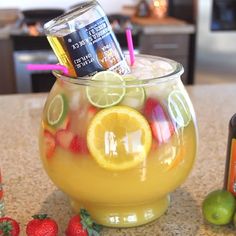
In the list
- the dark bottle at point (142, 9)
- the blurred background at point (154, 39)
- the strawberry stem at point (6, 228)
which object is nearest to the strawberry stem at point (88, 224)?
the strawberry stem at point (6, 228)

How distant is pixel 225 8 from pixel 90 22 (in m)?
2.20

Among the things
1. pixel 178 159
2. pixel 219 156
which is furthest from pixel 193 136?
pixel 219 156

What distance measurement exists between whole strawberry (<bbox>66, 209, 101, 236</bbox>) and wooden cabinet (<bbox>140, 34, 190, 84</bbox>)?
2089mm

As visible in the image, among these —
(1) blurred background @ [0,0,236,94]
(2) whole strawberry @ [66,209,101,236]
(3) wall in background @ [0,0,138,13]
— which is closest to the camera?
(2) whole strawberry @ [66,209,101,236]

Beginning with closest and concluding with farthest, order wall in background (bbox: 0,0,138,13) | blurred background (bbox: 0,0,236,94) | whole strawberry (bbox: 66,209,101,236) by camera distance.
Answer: whole strawberry (bbox: 66,209,101,236), blurred background (bbox: 0,0,236,94), wall in background (bbox: 0,0,138,13)

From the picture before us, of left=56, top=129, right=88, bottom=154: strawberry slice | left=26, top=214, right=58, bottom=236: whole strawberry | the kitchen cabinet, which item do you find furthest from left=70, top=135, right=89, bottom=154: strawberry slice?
the kitchen cabinet

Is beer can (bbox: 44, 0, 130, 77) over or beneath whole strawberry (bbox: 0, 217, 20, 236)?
over

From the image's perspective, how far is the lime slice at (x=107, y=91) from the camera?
22.3 inches

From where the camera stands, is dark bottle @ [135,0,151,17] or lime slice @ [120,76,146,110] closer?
lime slice @ [120,76,146,110]

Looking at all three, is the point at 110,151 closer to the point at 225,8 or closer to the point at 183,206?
the point at 183,206

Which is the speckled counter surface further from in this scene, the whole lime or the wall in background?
→ the wall in background

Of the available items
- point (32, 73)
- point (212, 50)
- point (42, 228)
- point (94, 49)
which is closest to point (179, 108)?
point (94, 49)

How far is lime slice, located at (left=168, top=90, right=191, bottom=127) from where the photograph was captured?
0.60m

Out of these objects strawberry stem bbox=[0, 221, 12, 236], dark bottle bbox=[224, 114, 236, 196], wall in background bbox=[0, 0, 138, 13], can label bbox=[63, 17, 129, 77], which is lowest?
wall in background bbox=[0, 0, 138, 13]
